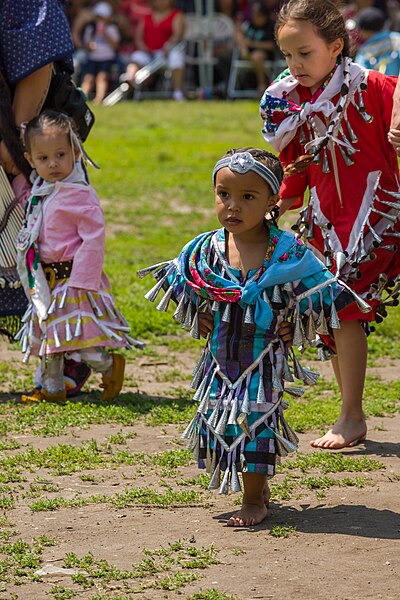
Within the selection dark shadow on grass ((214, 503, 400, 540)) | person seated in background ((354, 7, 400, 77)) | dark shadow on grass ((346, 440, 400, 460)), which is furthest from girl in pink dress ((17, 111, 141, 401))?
person seated in background ((354, 7, 400, 77))

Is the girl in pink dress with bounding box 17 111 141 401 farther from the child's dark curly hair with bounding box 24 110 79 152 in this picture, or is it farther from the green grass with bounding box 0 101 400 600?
the green grass with bounding box 0 101 400 600

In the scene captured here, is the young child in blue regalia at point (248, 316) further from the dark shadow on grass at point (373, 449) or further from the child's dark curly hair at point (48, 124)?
the child's dark curly hair at point (48, 124)

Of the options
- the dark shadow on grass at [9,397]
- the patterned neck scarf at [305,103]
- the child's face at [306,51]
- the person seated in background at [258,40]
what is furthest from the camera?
the person seated in background at [258,40]

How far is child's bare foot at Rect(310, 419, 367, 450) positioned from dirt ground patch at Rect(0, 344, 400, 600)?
6 cm

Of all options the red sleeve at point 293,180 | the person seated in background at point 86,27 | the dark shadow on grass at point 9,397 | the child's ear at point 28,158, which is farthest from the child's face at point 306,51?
the person seated in background at point 86,27

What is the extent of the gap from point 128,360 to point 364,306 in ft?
9.21

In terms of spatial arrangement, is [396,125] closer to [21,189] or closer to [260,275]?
[260,275]

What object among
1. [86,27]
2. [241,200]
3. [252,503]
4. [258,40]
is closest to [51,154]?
[241,200]

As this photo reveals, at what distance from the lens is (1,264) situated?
5797 millimetres

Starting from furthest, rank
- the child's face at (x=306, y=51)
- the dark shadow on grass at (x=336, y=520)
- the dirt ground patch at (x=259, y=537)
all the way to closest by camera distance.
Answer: the child's face at (x=306, y=51) → the dark shadow on grass at (x=336, y=520) → the dirt ground patch at (x=259, y=537)

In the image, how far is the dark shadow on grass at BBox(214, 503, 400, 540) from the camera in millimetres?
3988

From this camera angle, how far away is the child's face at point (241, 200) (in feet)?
13.3

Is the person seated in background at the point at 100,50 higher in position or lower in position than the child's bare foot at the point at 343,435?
higher

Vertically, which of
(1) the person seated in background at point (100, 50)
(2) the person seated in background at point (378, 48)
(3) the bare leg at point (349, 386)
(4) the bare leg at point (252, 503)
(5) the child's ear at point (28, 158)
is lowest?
(4) the bare leg at point (252, 503)
